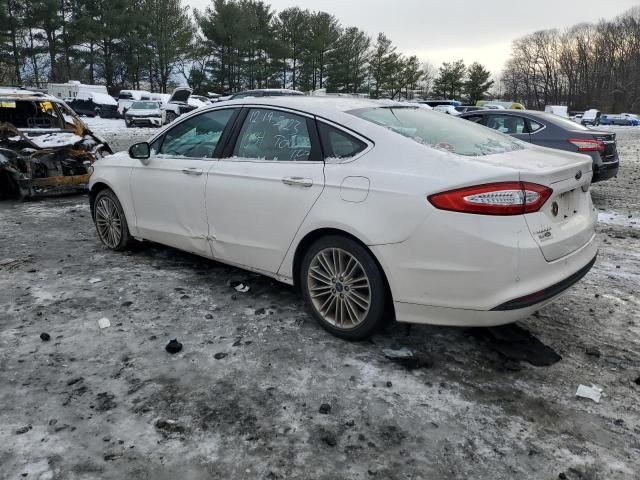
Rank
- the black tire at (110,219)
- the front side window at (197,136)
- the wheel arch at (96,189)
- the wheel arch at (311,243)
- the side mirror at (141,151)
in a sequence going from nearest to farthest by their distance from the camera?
the wheel arch at (311,243) < the front side window at (197,136) < the side mirror at (141,151) < the black tire at (110,219) < the wheel arch at (96,189)

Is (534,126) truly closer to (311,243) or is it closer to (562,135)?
(562,135)

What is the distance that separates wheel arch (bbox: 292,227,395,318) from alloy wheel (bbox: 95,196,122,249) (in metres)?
2.50

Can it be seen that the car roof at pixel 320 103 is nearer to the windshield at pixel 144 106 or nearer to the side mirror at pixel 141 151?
the side mirror at pixel 141 151

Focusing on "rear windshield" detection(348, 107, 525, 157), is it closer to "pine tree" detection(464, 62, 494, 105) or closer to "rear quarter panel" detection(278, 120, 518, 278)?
"rear quarter panel" detection(278, 120, 518, 278)

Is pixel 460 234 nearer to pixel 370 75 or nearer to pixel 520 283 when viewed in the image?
pixel 520 283

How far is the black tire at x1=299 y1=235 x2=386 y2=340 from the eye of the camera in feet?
10.5

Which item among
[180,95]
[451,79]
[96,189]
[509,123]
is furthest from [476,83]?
[96,189]

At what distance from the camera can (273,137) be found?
3.86m

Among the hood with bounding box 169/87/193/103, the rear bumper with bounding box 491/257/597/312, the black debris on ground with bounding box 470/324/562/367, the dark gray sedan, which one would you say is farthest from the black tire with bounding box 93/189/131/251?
the hood with bounding box 169/87/193/103

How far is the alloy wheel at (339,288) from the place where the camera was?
331 centimetres

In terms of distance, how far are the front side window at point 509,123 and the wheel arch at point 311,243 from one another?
665 cm

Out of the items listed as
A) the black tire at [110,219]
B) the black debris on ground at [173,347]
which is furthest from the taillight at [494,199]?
the black tire at [110,219]

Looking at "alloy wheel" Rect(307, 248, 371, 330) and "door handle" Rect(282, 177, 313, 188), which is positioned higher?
"door handle" Rect(282, 177, 313, 188)

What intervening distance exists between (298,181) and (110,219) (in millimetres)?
2847
